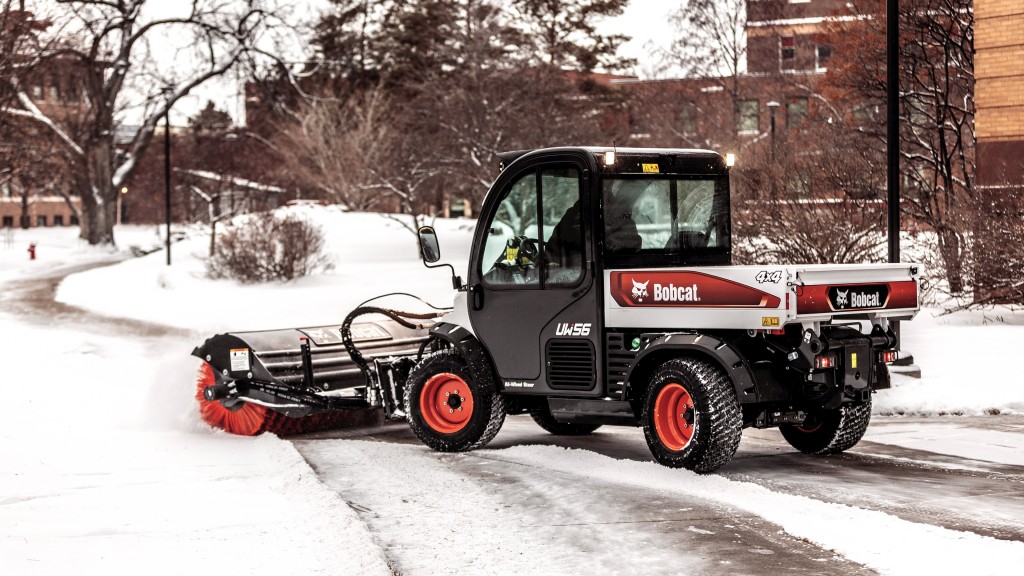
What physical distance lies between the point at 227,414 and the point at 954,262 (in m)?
10.4

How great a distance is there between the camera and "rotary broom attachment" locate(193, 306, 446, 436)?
10961 millimetres

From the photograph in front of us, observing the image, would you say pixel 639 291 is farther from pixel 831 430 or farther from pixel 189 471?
pixel 189 471

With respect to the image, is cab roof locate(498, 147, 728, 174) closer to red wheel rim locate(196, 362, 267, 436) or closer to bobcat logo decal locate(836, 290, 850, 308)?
bobcat logo decal locate(836, 290, 850, 308)

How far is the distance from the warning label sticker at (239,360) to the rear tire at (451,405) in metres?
1.59

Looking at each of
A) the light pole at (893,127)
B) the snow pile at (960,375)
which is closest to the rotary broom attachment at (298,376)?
the snow pile at (960,375)

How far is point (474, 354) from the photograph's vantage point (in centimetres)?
998

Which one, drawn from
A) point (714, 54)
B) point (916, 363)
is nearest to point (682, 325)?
point (916, 363)

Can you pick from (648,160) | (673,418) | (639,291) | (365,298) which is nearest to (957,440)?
(673,418)

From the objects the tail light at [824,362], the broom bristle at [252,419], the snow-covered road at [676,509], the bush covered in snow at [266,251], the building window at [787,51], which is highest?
the building window at [787,51]

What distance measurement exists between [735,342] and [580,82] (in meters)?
56.2

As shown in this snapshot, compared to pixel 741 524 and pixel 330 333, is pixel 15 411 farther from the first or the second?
pixel 741 524

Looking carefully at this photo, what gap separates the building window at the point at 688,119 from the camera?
53550 mm

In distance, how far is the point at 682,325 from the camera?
866cm

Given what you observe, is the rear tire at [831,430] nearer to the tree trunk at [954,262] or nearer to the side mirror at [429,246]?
the side mirror at [429,246]
